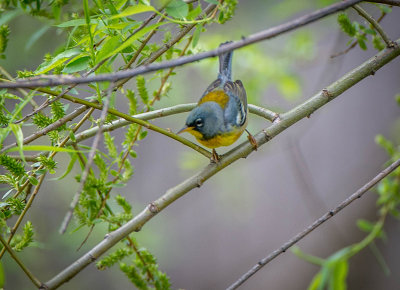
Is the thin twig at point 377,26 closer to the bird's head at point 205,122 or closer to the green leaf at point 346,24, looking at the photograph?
the green leaf at point 346,24

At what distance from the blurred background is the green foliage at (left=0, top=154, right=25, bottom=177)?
215 cm

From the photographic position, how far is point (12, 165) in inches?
81.2

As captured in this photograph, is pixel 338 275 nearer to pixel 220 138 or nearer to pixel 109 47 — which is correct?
pixel 109 47

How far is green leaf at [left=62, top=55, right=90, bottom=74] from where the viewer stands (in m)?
2.08

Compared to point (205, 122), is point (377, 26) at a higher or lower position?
lower

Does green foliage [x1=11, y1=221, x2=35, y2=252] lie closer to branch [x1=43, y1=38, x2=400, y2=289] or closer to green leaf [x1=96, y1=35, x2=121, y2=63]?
branch [x1=43, y1=38, x2=400, y2=289]

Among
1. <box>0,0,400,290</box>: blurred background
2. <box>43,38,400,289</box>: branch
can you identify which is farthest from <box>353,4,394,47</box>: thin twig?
<box>0,0,400,290</box>: blurred background

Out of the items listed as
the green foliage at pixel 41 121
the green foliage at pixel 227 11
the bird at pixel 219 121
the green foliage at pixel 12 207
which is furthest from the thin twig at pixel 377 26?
the green foliage at pixel 12 207

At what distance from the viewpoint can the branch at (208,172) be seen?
2.29 m

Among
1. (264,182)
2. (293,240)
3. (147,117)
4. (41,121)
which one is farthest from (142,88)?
(264,182)

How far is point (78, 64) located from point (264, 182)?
18.8 ft

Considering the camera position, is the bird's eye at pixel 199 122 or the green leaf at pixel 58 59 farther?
the bird's eye at pixel 199 122

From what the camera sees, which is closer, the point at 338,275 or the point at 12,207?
the point at 338,275

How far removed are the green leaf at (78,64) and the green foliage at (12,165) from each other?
0.45m
